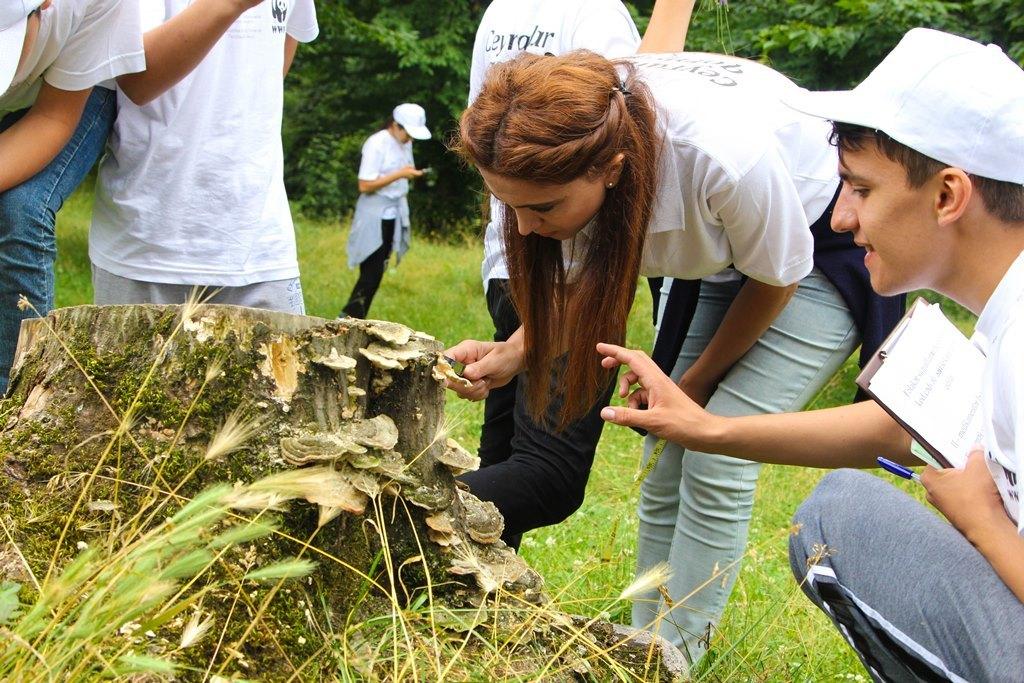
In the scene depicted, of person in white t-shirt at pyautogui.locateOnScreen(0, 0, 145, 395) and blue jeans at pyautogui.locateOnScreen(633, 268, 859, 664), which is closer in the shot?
person in white t-shirt at pyautogui.locateOnScreen(0, 0, 145, 395)

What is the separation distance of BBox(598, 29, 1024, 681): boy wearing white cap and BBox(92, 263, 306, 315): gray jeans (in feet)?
4.43

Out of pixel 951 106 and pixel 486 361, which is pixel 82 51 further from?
pixel 951 106

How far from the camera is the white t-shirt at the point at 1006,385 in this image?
62.9 inches

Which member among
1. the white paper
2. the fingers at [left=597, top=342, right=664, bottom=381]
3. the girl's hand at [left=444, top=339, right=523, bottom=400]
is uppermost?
the white paper

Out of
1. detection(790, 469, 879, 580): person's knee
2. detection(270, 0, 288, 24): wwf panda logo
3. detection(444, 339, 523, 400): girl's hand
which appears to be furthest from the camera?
detection(270, 0, 288, 24): wwf panda logo

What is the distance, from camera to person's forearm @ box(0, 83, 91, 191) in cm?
251

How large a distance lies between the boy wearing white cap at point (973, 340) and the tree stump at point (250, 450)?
19.3 inches

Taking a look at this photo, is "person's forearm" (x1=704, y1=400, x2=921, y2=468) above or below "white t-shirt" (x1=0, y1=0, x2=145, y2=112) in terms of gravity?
below

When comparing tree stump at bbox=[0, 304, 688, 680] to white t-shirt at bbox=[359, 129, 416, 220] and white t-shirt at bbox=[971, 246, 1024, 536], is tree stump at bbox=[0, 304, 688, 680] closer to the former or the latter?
white t-shirt at bbox=[971, 246, 1024, 536]

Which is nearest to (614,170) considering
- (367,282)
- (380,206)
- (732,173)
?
(732,173)

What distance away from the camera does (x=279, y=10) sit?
3.07 metres

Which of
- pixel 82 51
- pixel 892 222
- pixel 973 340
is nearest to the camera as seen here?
pixel 892 222

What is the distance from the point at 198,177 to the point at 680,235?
4.56ft

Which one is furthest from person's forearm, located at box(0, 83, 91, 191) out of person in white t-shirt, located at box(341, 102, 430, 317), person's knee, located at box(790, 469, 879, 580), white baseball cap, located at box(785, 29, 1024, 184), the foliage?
the foliage
